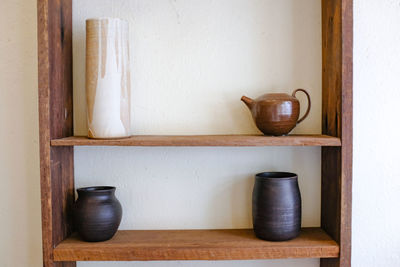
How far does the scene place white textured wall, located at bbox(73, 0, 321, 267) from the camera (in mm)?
1312

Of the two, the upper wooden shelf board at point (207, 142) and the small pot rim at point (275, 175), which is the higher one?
the upper wooden shelf board at point (207, 142)

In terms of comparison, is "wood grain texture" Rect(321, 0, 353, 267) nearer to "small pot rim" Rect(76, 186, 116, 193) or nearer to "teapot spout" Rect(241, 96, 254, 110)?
"teapot spout" Rect(241, 96, 254, 110)

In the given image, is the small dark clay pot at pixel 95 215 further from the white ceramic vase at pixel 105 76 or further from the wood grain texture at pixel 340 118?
the wood grain texture at pixel 340 118

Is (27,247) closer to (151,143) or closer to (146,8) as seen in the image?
(151,143)

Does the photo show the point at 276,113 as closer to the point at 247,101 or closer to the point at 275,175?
the point at 247,101

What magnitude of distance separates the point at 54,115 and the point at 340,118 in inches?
33.3

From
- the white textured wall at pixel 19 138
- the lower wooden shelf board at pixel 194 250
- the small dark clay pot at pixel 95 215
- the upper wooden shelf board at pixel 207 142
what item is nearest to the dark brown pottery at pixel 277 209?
the lower wooden shelf board at pixel 194 250

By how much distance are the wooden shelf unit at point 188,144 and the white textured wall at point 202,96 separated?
12 centimetres

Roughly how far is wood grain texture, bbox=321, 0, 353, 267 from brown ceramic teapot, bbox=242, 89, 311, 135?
129 mm

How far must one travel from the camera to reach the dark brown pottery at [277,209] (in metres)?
1.16
